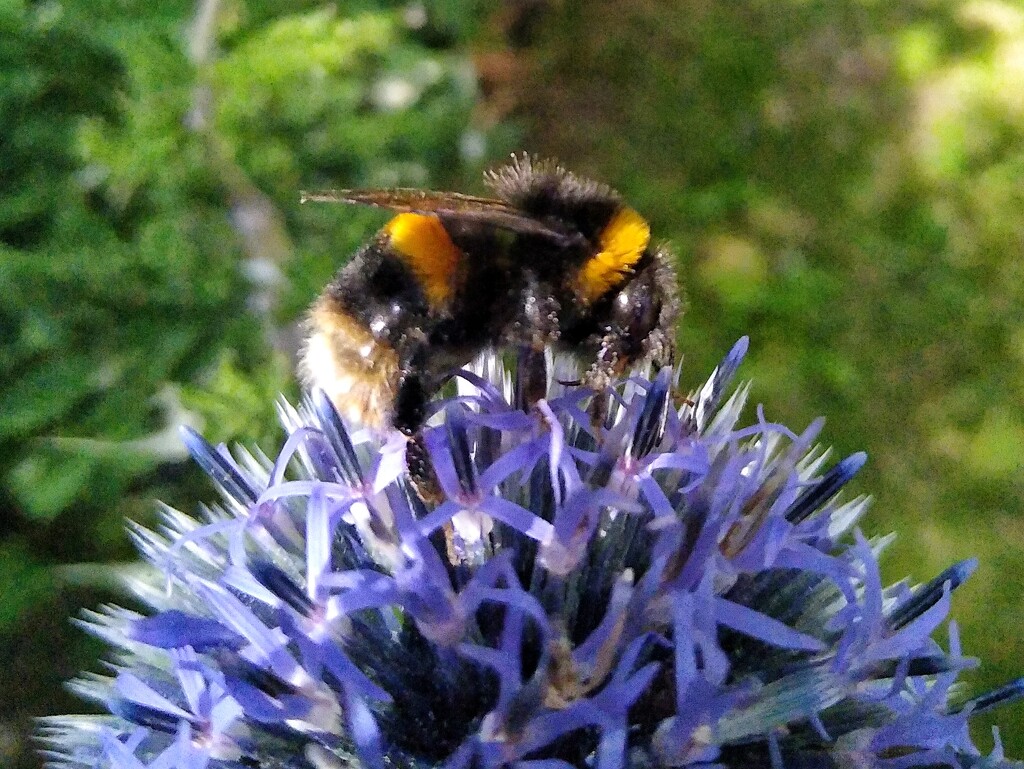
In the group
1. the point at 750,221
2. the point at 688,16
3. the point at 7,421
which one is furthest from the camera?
the point at 688,16

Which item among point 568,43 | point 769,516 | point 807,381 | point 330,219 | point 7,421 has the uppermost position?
point 568,43

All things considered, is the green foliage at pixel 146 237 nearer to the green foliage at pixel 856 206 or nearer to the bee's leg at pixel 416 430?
the bee's leg at pixel 416 430

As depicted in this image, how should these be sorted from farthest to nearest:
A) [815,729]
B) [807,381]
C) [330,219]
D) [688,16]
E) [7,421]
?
[688,16], [807,381], [330,219], [7,421], [815,729]

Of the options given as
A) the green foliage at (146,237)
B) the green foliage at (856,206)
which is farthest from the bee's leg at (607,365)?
the green foliage at (856,206)

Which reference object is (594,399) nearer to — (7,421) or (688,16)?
(7,421)

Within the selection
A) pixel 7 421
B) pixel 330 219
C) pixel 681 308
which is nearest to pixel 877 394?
pixel 330 219

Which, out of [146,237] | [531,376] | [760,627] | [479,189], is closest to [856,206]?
[479,189]

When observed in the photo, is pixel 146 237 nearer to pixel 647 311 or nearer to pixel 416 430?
pixel 416 430
